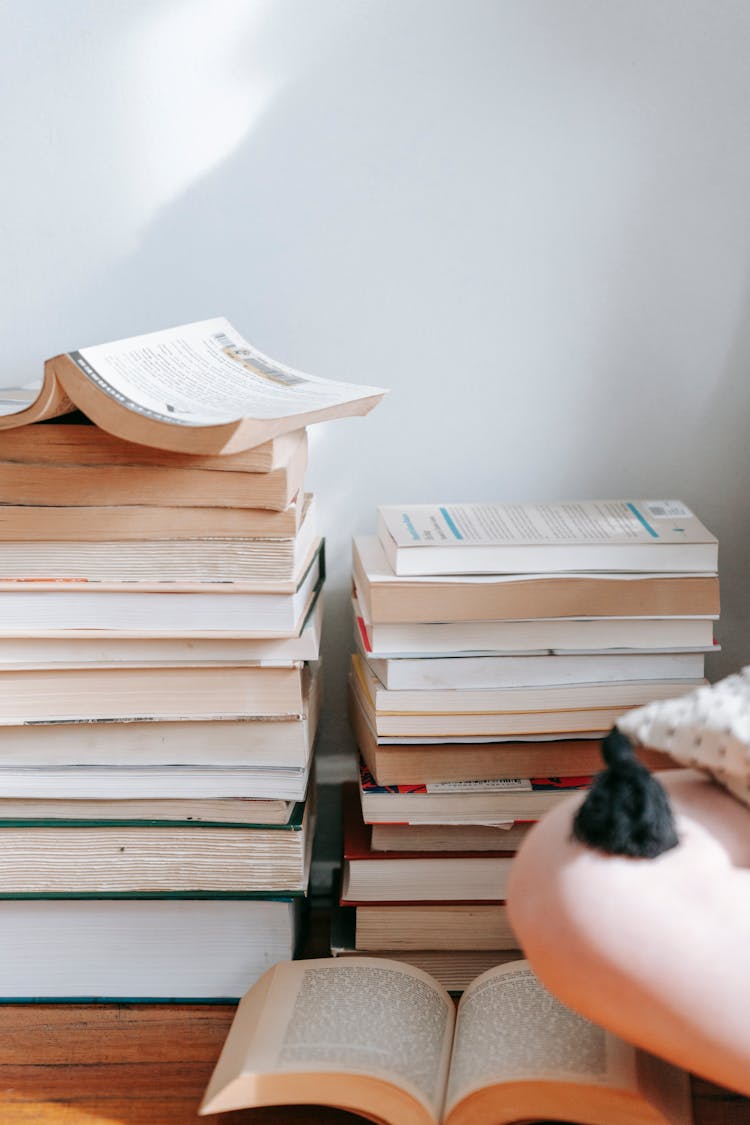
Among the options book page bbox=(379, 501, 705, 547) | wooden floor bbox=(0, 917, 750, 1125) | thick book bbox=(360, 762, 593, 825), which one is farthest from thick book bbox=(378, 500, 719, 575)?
wooden floor bbox=(0, 917, 750, 1125)

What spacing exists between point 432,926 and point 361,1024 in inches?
6.8

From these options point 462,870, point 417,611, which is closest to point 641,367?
point 417,611

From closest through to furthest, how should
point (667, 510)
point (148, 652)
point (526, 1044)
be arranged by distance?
point (526, 1044) < point (148, 652) < point (667, 510)

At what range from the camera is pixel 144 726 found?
2.89 ft

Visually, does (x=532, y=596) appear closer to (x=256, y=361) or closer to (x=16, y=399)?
(x=256, y=361)

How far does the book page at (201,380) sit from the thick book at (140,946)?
1.46ft

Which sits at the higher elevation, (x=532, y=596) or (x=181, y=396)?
(x=181, y=396)

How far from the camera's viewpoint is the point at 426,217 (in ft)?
3.41

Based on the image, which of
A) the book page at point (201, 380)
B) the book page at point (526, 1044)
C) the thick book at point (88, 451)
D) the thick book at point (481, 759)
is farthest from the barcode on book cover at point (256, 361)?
the book page at point (526, 1044)

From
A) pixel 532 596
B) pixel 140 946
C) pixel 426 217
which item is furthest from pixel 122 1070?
pixel 426 217

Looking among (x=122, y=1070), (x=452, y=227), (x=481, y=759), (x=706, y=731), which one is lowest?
(x=122, y=1070)

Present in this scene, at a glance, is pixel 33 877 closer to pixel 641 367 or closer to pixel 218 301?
Answer: pixel 218 301

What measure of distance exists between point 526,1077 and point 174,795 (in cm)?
37

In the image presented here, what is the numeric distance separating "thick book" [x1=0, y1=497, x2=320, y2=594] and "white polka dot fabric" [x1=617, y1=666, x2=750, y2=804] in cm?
34
